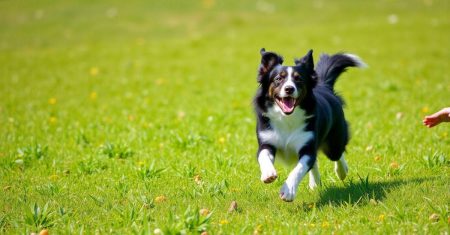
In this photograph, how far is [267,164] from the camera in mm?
5035

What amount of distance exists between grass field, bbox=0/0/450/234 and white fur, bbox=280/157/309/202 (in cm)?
13

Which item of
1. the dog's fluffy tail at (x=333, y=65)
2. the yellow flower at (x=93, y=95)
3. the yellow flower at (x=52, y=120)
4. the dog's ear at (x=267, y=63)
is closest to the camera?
the dog's ear at (x=267, y=63)

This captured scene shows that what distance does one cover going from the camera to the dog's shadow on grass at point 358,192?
4910 mm

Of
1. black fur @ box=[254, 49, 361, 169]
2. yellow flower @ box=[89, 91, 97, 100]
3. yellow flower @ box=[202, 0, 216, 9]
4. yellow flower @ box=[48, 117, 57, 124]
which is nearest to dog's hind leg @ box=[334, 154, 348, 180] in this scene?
black fur @ box=[254, 49, 361, 169]

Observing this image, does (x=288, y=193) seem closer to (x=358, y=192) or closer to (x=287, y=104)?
(x=358, y=192)

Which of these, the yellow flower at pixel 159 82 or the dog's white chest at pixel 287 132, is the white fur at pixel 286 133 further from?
the yellow flower at pixel 159 82

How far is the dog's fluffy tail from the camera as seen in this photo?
257 inches

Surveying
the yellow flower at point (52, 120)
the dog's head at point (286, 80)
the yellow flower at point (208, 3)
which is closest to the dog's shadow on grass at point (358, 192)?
the dog's head at point (286, 80)

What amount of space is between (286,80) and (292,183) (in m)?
0.94

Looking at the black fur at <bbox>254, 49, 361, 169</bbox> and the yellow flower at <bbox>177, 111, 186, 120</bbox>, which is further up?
the black fur at <bbox>254, 49, 361, 169</bbox>

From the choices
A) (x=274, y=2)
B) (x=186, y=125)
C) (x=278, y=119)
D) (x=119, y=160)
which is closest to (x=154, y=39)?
(x=274, y=2)

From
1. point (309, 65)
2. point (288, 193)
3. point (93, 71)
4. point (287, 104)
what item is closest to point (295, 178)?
point (288, 193)

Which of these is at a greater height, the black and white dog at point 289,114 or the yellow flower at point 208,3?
the black and white dog at point 289,114

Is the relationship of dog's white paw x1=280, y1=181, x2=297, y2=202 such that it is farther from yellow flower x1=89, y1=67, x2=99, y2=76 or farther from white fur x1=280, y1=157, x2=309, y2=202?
yellow flower x1=89, y1=67, x2=99, y2=76
